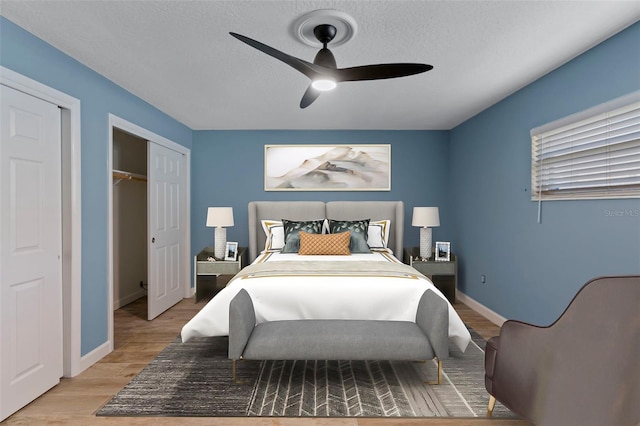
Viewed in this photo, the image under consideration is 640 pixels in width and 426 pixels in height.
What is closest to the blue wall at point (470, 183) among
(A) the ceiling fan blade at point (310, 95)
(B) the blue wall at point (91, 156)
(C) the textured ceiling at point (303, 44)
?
(B) the blue wall at point (91, 156)

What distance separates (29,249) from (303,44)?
2259 mm

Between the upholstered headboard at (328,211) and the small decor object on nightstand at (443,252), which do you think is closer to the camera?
the small decor object on nightstand at (443,252)

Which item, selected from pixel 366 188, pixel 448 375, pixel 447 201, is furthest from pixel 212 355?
pixel 447 201

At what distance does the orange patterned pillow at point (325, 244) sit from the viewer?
4.07m

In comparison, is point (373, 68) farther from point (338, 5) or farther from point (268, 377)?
point (268, 377)

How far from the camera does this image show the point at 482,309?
4.18 meters

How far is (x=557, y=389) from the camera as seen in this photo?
1.66m

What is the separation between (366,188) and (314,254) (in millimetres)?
1575

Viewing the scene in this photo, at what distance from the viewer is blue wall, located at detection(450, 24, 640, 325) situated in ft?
7.66

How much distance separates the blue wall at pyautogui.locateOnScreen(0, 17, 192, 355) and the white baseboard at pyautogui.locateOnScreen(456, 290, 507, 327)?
3.83 meters

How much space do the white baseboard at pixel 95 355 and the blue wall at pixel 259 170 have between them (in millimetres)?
2203

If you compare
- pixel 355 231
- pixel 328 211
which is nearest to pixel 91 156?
pixel 355 231

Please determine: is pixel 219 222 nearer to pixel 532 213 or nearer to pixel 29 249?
pixel 29 249

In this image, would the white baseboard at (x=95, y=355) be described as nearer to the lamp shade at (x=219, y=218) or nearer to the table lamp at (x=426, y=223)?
the lamp shade at (x=219, y=218)
